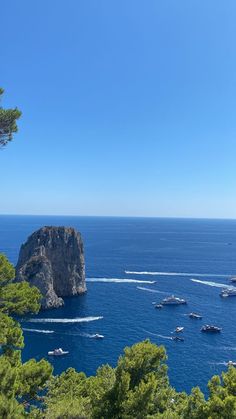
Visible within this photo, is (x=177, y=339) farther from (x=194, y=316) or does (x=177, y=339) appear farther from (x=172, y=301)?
(x=172, y=301)

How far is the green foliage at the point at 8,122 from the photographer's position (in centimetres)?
2030

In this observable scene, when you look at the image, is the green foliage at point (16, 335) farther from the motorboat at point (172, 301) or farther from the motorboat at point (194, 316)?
the motorboat at point (172, 301)

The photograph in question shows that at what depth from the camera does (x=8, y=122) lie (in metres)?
20.6

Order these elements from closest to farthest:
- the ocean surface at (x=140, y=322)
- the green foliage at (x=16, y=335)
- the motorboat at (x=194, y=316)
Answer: the green foliage at (x=16, y=335) → the ocean surface at (x=140, y=322) → the motorboat at (x=194, y=316)

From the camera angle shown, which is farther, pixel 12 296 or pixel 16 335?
pixel 12 296

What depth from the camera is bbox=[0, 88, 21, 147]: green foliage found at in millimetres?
20297

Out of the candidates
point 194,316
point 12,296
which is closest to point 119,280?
point 194,316

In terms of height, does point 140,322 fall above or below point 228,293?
below

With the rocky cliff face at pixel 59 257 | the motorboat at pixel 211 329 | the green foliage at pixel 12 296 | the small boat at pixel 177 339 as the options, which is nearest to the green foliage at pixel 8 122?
the green foliage at pixel 12 296

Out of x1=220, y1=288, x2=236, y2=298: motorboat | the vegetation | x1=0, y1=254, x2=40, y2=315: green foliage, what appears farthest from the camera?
x1=220, y1=288, x2=236, y2=298: motorboat

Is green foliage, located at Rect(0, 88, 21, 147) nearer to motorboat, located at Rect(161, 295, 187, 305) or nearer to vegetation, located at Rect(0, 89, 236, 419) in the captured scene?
vegetation, located at Rect(0, 89, 236, 419)

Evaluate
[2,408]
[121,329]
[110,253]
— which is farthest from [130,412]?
[110,253]

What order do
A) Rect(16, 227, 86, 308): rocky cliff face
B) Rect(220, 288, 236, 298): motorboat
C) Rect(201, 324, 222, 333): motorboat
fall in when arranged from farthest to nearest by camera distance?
Rect(16, 227, 86, 308): rocky cliff face → Rect(220, 288, 236, 298): motorboat → Rect(201, 324, 222, 333): motorboat

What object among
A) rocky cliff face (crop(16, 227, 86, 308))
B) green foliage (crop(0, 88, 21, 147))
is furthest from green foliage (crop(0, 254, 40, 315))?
rocky cliff face (crop(16, 227, 86, 308))
